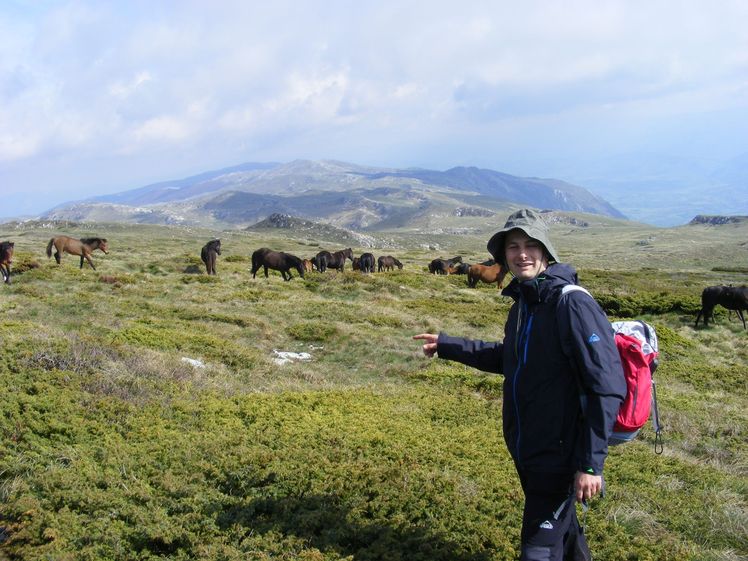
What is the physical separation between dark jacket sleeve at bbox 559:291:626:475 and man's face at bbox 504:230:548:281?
1.87ft

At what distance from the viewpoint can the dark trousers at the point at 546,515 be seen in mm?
3502

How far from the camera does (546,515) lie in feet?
11.6

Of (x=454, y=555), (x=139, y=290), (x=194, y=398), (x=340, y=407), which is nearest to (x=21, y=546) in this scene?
(x=194, y=398)

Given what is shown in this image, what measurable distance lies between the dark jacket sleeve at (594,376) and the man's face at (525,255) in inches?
22.4

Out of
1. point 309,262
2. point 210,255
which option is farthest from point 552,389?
point 309,262

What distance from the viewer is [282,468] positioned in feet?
18.8

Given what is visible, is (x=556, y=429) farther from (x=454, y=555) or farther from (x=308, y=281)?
(x=308, y=281)

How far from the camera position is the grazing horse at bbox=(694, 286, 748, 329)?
2233 cm

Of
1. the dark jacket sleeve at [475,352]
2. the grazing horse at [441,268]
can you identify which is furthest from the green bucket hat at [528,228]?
the grazing horse at [441,268]

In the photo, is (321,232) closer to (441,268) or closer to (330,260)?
(441,268)

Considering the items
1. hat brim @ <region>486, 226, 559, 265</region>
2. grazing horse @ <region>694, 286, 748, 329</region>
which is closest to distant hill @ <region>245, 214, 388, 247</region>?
grazing horse @ <region>694, 286, 748, 329</region>

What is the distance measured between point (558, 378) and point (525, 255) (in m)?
0.94

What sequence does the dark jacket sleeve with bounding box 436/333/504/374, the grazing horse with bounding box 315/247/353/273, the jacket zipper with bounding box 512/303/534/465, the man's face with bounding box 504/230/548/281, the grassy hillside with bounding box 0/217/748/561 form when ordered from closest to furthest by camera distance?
the jacket zipper with bounding box 512/303/534/465, the man's face with bounding box 504/230/548/281, the dark jacket sleeve with bounding box 436/333/504/374, the grassy hillside with bounding box 0/217/748/561, the grazing horse with bounding box 315/247/353/273

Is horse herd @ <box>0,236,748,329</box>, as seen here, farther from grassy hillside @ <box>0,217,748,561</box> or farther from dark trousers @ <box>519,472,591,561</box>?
dark trousers @ <box>519,472,591,561</box>
